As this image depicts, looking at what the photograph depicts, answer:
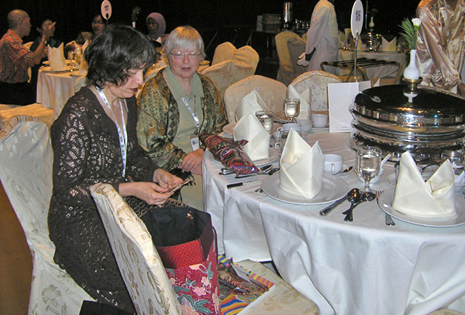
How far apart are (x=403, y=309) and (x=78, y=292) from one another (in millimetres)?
1120

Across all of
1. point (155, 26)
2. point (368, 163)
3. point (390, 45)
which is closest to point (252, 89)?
point (368, 163)

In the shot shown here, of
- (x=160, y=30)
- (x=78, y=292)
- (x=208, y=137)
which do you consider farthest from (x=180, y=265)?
(x=160, y=30)

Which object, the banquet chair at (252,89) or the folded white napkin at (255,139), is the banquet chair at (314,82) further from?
the folded white napkin at (255,139)

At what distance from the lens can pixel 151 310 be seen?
89 cm

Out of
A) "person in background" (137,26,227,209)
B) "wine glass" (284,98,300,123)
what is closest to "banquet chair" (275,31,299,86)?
"person in background" (137,26,227,209)

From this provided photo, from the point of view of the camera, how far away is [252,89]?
2.79 m

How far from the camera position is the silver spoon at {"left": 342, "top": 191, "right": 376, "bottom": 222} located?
1.18 meters

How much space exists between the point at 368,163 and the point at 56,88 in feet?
12.9

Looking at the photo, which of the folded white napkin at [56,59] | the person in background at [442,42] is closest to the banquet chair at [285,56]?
the person in background at [442,42]

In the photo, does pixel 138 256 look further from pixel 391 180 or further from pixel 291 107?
pixel 291 107

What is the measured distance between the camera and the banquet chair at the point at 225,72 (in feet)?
12.7

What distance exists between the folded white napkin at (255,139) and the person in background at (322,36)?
4426 millimetres

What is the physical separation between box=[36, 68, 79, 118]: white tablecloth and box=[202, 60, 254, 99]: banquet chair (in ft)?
5.05

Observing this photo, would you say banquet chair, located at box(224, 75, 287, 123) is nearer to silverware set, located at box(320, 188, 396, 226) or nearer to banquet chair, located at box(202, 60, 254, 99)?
banquet chair, located at box(202, 60, 254, 99)
